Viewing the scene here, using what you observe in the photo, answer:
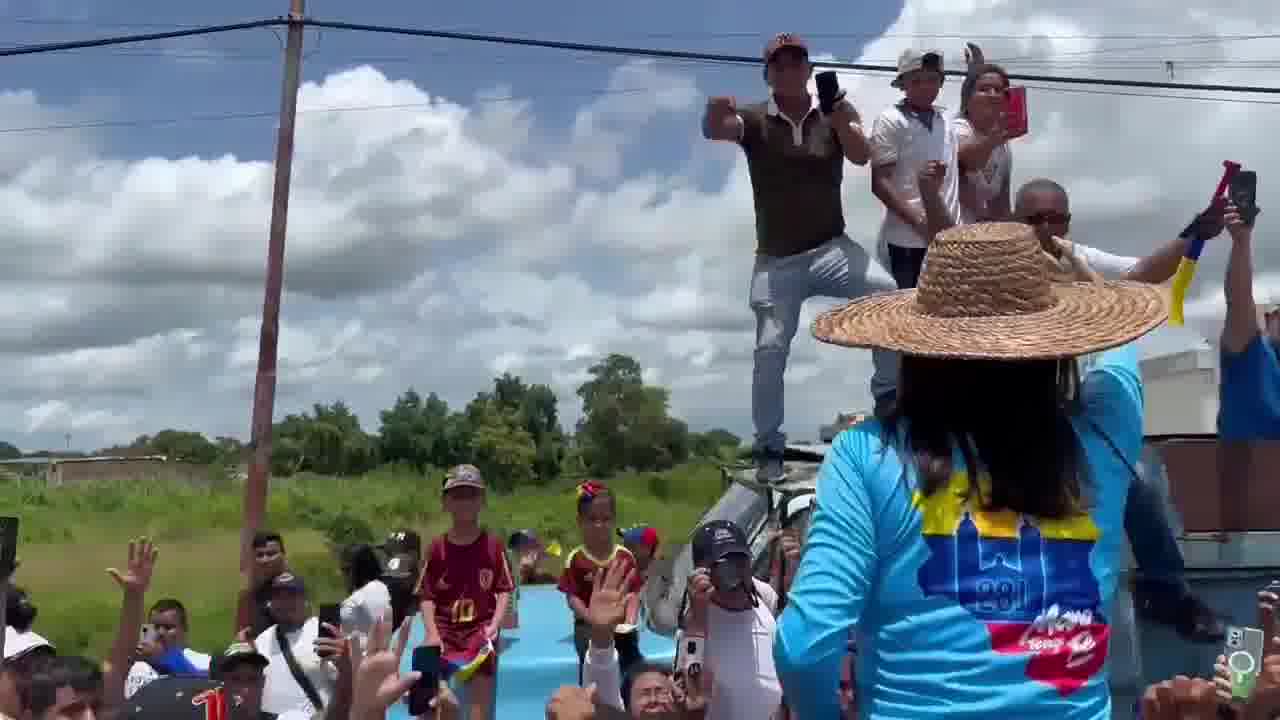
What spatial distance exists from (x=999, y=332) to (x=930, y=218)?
9.03ft

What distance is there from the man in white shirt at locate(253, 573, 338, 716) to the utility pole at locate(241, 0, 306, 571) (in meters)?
6.23

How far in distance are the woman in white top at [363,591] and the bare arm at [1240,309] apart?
302 centimetres

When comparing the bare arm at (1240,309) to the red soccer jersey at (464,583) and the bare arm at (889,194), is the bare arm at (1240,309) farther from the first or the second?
the red soccer jersey at (464,583)

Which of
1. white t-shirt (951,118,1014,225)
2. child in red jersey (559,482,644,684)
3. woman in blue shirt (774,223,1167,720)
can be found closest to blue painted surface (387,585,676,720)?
child in red jersey (559,482,644,684)

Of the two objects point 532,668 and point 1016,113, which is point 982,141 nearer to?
point 1016,113

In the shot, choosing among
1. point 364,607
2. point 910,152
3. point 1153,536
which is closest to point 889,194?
point 910,152

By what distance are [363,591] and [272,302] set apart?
6.56m

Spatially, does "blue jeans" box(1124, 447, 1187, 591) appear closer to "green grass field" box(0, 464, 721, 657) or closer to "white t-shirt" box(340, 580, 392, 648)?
"white t-shirt" box(340, 580, 392, 648)

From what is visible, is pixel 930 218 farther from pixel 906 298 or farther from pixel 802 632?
pixel 802 632

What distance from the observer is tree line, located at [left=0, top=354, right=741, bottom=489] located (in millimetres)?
45281

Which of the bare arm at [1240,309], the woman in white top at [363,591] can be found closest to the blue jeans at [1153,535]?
the bare arm at [1240,309]

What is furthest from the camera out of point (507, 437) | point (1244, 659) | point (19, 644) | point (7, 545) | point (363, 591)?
point (507, 437)

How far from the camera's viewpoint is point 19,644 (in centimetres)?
474

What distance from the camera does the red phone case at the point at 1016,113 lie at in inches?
205
